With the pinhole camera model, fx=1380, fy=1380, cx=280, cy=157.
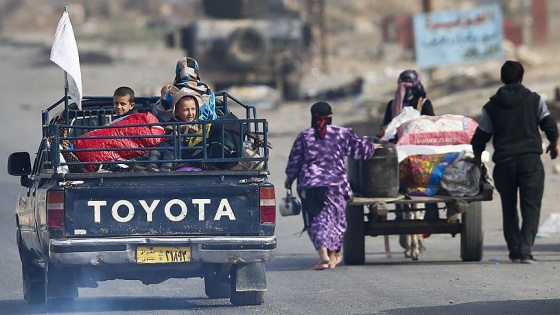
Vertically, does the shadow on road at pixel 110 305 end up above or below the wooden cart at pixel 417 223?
below

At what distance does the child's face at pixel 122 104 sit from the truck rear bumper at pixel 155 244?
1.68m

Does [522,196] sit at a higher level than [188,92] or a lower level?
lower

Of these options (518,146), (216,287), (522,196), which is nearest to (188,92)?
(216,287)

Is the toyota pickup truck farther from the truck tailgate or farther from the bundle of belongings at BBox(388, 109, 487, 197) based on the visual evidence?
the bundle of belongings at BBox(388, 109, 487, 197)

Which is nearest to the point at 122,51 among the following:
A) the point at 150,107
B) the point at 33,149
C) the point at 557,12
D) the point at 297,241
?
the point at 557,12

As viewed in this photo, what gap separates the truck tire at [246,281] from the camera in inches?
396

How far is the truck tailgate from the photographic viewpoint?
9508 mm

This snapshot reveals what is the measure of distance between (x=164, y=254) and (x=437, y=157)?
4.00 meters

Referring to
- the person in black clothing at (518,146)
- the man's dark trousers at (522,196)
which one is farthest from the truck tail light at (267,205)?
the man's dark trousers at (522,196)

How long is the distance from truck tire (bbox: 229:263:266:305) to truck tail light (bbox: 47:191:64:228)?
139cm

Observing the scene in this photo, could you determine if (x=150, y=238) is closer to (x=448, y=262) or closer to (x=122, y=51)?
(x=448, y=262)

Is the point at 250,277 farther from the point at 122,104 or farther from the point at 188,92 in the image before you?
the point at 122,104

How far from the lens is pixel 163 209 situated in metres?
9.62

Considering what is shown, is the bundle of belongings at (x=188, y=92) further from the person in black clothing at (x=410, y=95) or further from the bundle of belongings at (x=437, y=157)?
the person in black clothing at (x=410, y=95)
